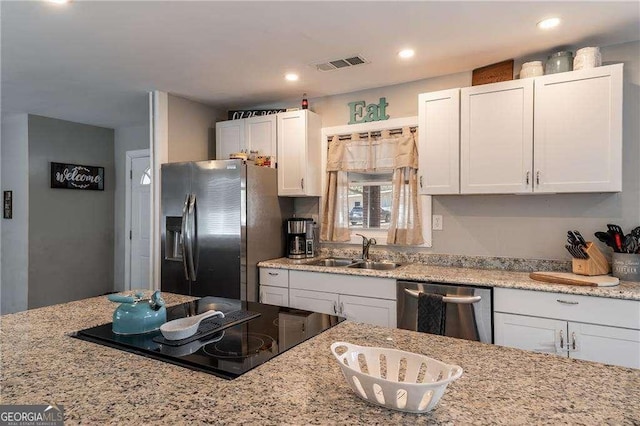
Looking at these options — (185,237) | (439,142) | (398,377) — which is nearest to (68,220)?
(185,237)

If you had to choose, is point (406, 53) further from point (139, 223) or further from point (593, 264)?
point (139, 223)

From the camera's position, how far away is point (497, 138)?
2619 mm

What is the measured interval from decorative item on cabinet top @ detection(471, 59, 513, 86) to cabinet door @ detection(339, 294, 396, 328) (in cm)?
179

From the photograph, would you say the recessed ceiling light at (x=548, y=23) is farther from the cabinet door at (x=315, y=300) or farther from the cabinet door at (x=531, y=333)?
the cabinet door at (x=315, y=300)

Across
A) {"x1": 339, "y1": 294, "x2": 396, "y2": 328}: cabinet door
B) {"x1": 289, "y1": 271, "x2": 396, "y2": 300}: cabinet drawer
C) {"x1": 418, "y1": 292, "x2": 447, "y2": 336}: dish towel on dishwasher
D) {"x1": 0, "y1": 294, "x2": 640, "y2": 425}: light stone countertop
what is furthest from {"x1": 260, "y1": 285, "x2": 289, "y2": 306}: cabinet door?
{"x1": 0, "y1": 294, "x2": 640, "y2": 425}: light stone countertop

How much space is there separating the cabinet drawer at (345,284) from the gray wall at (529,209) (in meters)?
0.73

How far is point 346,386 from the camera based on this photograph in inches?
37.5

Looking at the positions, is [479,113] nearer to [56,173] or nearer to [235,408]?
[235,408]

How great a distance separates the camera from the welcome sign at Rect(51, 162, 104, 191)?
184 inches

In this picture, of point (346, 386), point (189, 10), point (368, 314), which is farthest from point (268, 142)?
point (346, 386)

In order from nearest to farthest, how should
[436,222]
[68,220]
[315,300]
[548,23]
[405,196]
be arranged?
1. [548,23]
2. [315,300]
3. [436,222]
4. [405,196]
5. [68,220]

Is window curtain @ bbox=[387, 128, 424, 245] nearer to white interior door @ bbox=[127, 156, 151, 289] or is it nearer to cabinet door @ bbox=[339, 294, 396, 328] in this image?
cabinet door @ bbox=[339, 294, 396, 328]

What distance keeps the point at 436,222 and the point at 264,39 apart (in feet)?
6.32

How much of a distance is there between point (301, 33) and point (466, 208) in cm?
182
